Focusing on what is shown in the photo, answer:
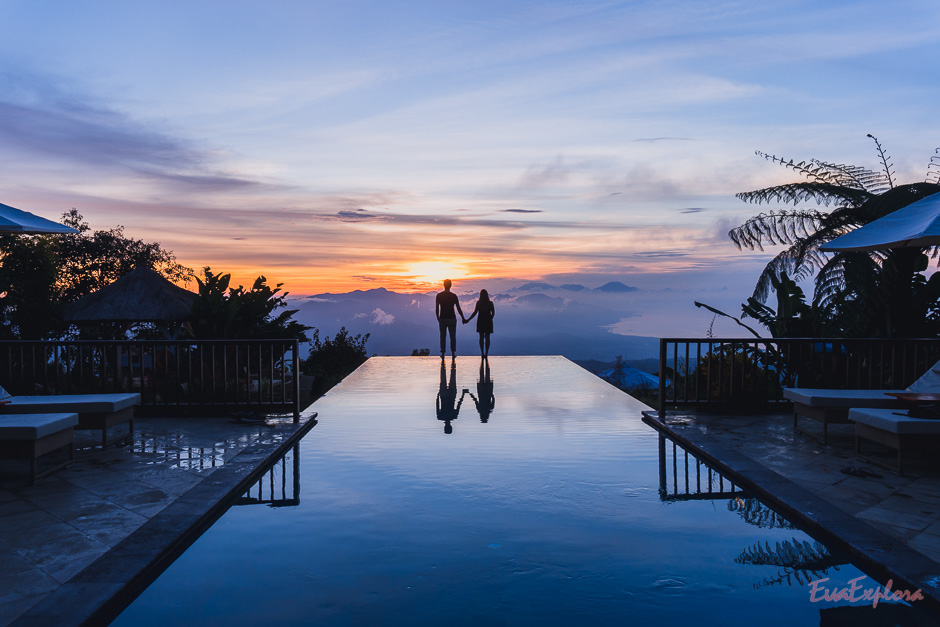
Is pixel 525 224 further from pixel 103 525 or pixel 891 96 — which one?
pixel 103 525

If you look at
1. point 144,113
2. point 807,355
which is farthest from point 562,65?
point 144,113

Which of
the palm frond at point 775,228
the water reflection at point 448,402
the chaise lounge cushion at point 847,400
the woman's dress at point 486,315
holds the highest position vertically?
the palm frond at point 775,228

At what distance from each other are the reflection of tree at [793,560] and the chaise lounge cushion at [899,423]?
2.05 metres

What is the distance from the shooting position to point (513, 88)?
46.3 feet

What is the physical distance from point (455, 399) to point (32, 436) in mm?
6424

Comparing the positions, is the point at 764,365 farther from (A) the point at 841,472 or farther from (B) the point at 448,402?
(B) the point at 448,402

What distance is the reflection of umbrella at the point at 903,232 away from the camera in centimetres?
676

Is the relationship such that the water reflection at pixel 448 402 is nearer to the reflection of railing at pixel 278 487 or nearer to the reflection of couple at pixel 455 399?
the reflection of couple at pixel 455 399

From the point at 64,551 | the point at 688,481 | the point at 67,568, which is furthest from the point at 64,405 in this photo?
the point at 688,481

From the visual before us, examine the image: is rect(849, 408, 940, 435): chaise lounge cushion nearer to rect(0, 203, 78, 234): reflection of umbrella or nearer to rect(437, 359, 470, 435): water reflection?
rect(437, 359, 470, 435): water reflection

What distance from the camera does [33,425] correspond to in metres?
5.63

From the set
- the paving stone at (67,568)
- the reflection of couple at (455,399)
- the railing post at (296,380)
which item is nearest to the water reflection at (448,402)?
the reflection of couple at (455,399)

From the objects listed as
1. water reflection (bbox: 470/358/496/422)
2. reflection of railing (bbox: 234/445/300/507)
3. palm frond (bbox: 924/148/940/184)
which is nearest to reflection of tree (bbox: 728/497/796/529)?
reflection of railing (bbox: 234/445/300/507)

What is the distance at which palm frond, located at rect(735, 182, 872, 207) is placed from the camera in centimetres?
1597
